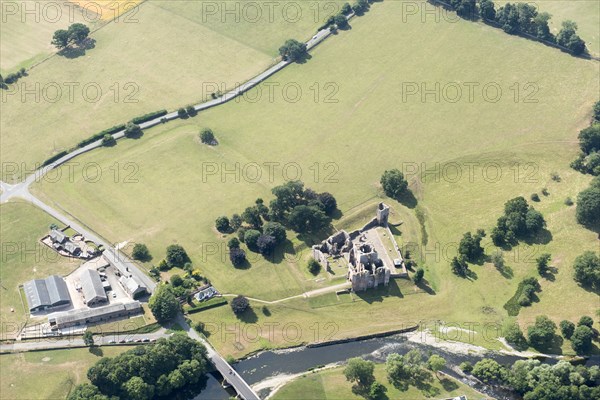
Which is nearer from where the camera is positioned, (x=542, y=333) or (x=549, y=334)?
(x=542, y=333)

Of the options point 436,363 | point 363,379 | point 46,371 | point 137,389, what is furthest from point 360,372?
point 46,371

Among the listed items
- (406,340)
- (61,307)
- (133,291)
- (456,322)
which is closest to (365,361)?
(406,340)

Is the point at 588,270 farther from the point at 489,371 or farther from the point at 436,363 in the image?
the point at 436,363

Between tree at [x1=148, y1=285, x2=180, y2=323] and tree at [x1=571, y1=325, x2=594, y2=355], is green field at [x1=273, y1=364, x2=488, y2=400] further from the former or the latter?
tree at [x1=148, y1=285, x2=180, y2=323]

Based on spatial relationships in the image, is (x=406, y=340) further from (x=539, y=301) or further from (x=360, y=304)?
(x=539, y=301)

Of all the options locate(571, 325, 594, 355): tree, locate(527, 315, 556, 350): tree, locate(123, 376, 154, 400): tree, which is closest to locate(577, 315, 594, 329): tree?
locate(571, 325, 594, 355): tree

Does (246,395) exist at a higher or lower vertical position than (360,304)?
lower
